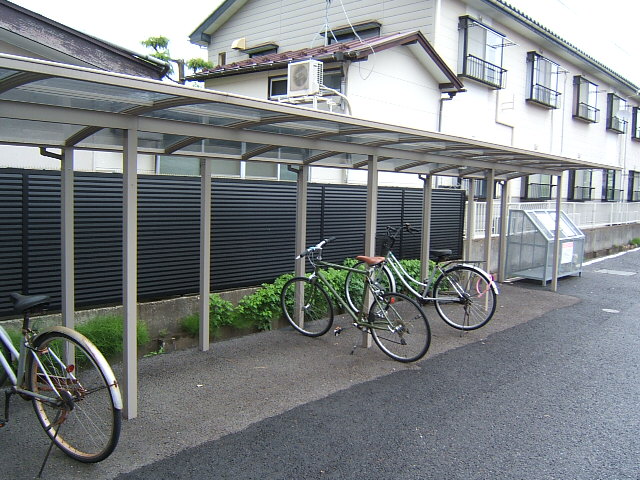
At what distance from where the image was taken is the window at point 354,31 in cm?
1181

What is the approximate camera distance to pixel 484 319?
634 cm

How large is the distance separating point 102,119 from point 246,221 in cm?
303

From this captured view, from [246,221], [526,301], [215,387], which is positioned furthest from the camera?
[526,301]

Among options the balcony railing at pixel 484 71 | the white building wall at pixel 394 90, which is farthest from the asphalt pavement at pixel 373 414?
the balcony railing at pixel 484 71

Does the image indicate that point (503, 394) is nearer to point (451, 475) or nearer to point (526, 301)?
point (451, 475)

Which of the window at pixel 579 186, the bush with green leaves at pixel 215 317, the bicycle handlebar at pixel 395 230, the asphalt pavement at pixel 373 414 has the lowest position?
the asphalt pavement at pixel 373 414

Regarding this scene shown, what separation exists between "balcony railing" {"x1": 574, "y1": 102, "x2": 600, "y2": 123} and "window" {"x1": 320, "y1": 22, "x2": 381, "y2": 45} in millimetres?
9039

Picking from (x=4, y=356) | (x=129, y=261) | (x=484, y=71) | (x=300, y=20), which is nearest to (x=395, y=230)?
(x=129, y=261)

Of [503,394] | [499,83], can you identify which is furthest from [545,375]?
[499,83]

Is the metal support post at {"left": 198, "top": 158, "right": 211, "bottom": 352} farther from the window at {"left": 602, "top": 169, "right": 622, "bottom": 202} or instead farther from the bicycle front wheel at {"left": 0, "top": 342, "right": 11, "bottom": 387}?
the window at {"left": 602, "top": 169, "right": 622, "bottom": 202}

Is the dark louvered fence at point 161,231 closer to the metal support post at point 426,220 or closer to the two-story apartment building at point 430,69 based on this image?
the metal support post at point 426,220

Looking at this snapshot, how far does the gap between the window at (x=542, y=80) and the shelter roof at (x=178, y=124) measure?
9.69 meters

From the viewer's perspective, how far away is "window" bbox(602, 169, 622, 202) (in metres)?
20.8

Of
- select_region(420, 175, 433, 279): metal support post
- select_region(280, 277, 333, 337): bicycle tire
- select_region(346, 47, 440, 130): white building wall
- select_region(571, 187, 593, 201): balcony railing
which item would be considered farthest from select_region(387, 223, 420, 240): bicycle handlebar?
select_region(571, 187, 593, 201): balcony railing
